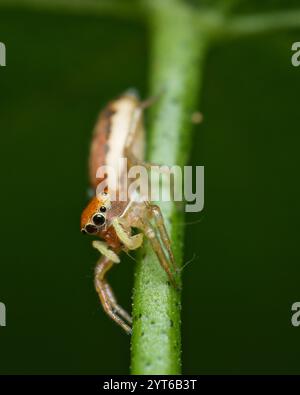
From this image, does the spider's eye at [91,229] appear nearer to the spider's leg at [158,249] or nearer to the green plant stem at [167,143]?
the spider's leg at [158,249]

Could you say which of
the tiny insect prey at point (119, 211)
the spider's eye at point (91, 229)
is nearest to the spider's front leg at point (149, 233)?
the tiny insect prey at point (119, 211)

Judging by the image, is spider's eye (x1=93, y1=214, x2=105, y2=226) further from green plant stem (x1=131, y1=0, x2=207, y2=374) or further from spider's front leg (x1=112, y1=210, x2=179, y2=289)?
green plant stem (x1=131, y1=0, x2=207, y2=374)

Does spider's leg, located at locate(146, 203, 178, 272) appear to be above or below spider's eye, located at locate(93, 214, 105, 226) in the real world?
below

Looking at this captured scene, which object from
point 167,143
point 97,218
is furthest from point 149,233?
point 167,143

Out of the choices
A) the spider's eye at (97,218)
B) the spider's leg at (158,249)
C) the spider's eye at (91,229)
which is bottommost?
the spider's leg at (158,249)

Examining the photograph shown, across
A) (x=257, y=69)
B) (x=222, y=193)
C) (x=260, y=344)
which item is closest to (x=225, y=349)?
(x=260, y=344)

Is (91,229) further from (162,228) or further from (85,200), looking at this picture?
(85,200)

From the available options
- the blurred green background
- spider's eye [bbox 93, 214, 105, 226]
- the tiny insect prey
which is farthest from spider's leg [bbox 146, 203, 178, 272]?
the blurred green background
